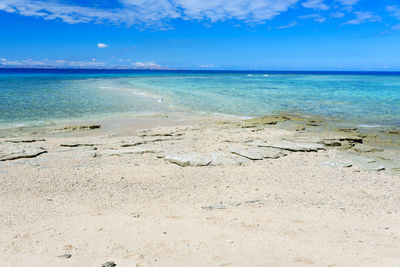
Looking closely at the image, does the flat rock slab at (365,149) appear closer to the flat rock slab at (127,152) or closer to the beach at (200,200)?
the beach at (200,200)

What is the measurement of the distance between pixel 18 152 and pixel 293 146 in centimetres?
1010

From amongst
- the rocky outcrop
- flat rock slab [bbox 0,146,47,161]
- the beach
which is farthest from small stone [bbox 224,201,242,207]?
the rocky outcrop

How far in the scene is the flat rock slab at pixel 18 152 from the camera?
10555mm

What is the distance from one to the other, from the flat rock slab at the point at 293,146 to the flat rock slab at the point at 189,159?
9.32 ft

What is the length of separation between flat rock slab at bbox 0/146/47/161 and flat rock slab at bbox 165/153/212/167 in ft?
15.5

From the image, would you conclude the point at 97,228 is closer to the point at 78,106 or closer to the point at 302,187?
the point at 302,187

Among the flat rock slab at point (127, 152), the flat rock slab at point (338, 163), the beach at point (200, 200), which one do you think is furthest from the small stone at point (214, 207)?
the flat rock slab at point (338, 163)

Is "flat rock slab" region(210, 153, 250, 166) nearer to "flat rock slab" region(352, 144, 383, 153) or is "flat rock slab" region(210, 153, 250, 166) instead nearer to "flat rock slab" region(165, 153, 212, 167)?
"flat rock slab" region(165, 153, 212, 167)

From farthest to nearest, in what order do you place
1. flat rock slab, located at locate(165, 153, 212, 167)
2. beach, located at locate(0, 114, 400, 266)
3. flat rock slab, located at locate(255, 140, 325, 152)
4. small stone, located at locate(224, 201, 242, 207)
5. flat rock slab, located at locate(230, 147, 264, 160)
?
flat rock slab, located at locate(255, 140, 325, 152), flat rock slab, located at locate(230, 147, 264, 160), flat rock slab, located at locate(165, 153, 212, 167), small stone, located at locate(224, 201, 242, 207), beach, located at locate(0, 114, 400, 266)

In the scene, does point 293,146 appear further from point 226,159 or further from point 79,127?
point 79,127

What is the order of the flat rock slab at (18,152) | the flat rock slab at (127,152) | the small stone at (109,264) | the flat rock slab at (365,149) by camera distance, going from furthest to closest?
the flat rock slab at (365,149)
the flat rock slab at (127,152)
the flat rock slab at (18,152)
the small stone at (109,264)

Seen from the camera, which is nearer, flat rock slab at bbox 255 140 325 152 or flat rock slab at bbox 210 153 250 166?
flat rock slab at bbox 210 153 250 166

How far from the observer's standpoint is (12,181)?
8.58 meters

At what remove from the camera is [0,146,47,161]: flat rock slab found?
34.6 ft
